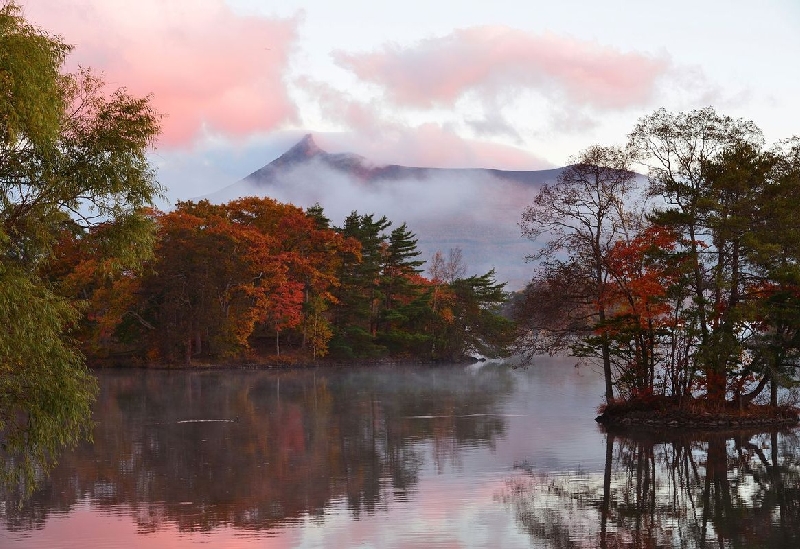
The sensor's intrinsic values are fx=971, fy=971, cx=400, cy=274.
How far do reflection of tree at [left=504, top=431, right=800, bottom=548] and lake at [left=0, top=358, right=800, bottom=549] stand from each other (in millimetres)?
53

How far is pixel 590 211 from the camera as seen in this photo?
34188mm

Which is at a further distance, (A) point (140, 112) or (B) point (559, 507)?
(B) point (559, 507)

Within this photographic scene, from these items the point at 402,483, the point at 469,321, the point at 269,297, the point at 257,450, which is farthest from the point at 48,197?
the point at 469,321

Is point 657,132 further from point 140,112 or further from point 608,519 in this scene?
point 140,112

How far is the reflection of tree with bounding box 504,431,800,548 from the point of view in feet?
56.5

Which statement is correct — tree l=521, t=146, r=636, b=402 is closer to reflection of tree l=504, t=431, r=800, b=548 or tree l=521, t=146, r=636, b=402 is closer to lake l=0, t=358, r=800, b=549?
lake l=0, t=358, r=800, b=549

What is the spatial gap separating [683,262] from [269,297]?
4538cm

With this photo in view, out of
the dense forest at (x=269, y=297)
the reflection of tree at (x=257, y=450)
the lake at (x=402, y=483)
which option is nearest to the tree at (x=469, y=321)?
the dense forest at (x=269, y=297)

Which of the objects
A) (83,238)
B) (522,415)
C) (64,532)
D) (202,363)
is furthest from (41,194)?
(202,363)

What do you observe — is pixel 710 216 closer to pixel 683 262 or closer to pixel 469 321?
pixel 683 262

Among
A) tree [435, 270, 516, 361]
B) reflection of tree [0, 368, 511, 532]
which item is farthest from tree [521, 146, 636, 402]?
tree [435, 270, 516, 361]

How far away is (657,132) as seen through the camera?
3256cm

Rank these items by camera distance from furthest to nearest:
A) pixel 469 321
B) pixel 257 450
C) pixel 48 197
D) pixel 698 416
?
pixel 469 321
pixel 698 416
pixel 257 450
pixel 48 197

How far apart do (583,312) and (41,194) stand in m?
23.4
